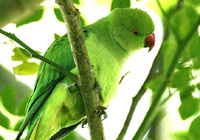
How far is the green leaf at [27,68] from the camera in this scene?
2287mm

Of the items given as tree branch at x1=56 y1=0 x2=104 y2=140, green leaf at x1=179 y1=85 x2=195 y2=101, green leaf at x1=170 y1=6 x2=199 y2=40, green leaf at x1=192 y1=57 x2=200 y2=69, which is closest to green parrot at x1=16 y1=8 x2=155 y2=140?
tree branch at x1=56 y1=0 x2=104 y2=140

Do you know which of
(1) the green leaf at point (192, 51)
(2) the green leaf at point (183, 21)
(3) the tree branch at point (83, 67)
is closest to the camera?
(2) the green leaf at point (183, 21)

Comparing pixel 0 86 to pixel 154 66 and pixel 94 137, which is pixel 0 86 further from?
pixel 154 66

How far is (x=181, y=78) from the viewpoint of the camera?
1.16 metres

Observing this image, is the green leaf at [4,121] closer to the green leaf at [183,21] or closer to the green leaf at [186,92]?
the green leaf at [186,92]

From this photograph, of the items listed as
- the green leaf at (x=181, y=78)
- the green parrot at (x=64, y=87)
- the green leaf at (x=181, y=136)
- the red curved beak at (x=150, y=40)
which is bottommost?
the green leaf at (x=181, y=136)

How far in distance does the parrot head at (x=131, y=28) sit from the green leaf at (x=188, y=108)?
4.99ft

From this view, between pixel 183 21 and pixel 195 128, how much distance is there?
0.62m

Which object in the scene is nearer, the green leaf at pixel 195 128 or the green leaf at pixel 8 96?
the green leaf at pixel 195 128

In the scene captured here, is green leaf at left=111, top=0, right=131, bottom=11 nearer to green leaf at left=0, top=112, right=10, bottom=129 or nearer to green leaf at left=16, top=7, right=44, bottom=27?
green leaf at left=16, top=7, right=44, bottom=27

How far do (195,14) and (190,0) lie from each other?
0.13 metres

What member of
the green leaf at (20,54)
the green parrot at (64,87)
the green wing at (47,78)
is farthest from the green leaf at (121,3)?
the green leaf at (20,54)

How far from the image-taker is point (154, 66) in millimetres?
2051

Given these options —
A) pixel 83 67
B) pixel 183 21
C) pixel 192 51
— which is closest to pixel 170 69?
pixel 183 21
